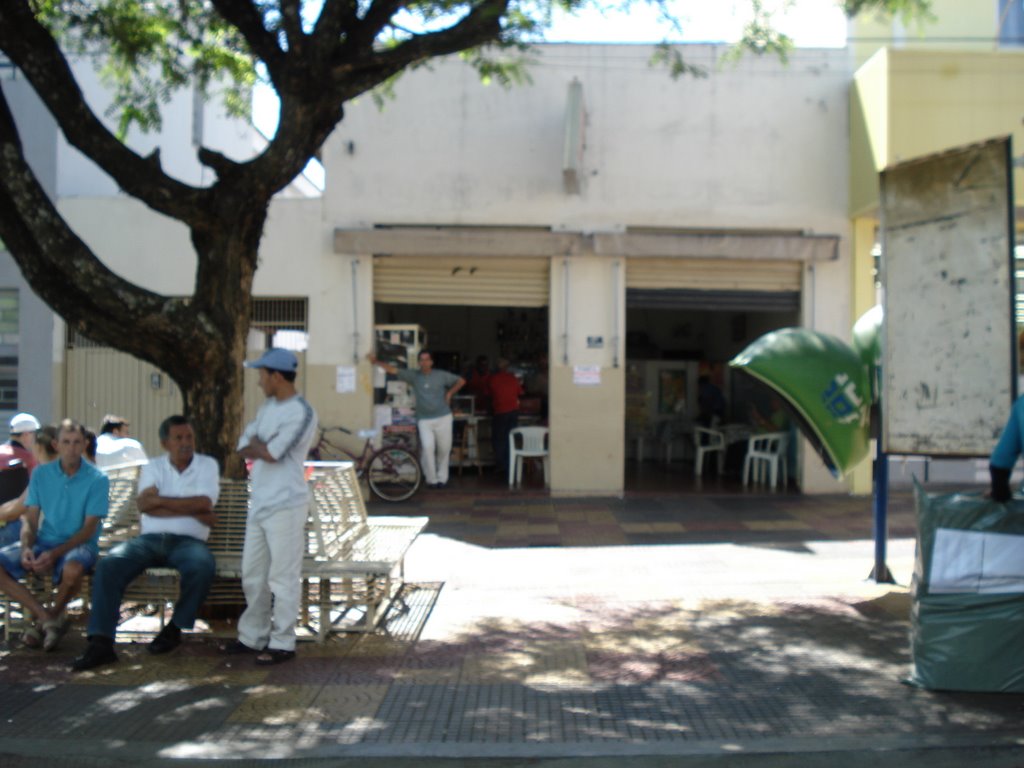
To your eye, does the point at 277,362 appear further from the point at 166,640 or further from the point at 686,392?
the point at 686,392

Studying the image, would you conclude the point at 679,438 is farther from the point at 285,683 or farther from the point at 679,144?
the point at 285,683

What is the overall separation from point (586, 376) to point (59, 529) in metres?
7.82

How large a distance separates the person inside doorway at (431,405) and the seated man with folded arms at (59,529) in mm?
6660

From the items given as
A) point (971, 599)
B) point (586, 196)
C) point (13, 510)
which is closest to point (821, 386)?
point (971, 599)

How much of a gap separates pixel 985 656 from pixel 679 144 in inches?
361

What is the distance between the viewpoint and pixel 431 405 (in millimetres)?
12781

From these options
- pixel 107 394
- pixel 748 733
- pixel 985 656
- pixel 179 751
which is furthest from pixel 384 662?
pixel 107 394

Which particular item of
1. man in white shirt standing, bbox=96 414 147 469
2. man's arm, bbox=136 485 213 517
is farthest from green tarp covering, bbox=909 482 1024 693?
man in white shirt standing, bbox=96 414 147 469

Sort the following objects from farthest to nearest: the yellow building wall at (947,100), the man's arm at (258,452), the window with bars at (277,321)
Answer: the window with bars at (277,321), the yellow building wall at (947,100), the man's arm at (258,452)

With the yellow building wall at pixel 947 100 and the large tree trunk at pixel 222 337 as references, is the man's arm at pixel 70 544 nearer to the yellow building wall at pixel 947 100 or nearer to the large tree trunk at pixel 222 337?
the large tree trunk at pixel 222 337

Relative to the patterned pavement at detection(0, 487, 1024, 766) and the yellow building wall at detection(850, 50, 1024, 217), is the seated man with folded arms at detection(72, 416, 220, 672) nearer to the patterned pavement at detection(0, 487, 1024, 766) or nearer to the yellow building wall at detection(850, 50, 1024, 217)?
the patterned pavement at detection(0, 487, 1024, 766)

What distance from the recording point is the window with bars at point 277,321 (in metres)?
13.1

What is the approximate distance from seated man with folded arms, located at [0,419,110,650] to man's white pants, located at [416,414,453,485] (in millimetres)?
6687

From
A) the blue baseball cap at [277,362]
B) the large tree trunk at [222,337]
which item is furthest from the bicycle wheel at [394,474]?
the blue baseball cap at [277,362]
